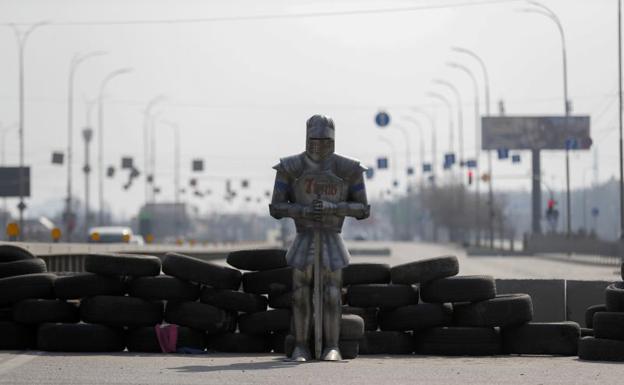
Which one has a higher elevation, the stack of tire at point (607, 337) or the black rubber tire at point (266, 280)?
the black rubber tire at point (266, 280)

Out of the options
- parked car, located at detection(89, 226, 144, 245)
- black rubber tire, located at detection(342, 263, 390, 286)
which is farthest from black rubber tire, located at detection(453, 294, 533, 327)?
parked car, located at detection(89, 226, 144, 245)

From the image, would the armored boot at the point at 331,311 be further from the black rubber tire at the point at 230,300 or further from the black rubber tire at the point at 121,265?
the black rubber tire at the point at 121,265

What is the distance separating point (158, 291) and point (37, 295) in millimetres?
1390

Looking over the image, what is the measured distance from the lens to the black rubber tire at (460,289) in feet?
57.4

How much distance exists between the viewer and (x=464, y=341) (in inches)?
686

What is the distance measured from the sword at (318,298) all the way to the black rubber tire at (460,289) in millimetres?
2188

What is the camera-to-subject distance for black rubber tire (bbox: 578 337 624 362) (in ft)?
53.1

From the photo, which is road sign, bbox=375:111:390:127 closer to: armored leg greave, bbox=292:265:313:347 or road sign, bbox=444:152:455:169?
road sign, bbox=444:152:455:169

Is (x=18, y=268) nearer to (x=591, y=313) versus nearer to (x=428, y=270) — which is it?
(x=428, y=270)

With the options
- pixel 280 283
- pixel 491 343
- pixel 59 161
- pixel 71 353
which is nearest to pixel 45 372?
pixel 71 353

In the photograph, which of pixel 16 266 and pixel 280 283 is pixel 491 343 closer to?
pixel 280 283

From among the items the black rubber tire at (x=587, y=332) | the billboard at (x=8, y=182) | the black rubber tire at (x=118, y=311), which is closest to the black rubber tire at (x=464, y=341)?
the black rubber tire at (x=587, y=332)

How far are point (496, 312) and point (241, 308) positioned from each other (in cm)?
A: 285

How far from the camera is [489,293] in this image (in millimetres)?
17578
